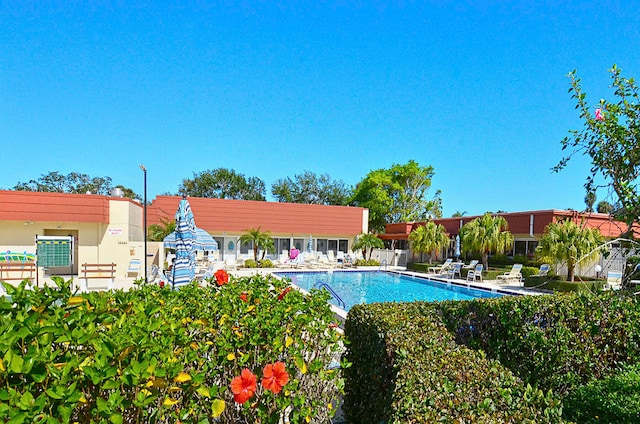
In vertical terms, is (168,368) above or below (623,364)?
above

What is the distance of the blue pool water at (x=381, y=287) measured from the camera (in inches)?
668

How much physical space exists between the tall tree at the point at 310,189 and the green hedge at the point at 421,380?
49.8m

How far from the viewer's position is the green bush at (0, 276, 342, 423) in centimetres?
143

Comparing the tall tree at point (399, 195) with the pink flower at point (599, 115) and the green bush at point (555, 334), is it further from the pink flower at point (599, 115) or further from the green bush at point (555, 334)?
the pink flower at point (599, 115)

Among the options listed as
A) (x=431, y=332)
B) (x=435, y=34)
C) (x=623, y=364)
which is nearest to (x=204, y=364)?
(x=431, y=332)

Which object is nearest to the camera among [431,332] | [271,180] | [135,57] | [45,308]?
[45,308]

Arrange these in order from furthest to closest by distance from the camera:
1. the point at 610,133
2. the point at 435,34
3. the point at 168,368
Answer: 1. the point at 435,34
2. the point at 610,133
3. the point at 168,368

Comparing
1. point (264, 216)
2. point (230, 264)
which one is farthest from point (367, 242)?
point (230, 264)

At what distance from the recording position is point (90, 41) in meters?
13.5

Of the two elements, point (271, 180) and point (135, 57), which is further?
point (271, 180)

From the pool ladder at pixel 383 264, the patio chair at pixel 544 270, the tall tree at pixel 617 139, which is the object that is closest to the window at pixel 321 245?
the pool ladder at pixel 383 264

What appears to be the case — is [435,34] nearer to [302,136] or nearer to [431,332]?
[431,332]

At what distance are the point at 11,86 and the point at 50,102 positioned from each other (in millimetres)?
4056

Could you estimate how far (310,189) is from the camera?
178 ft
